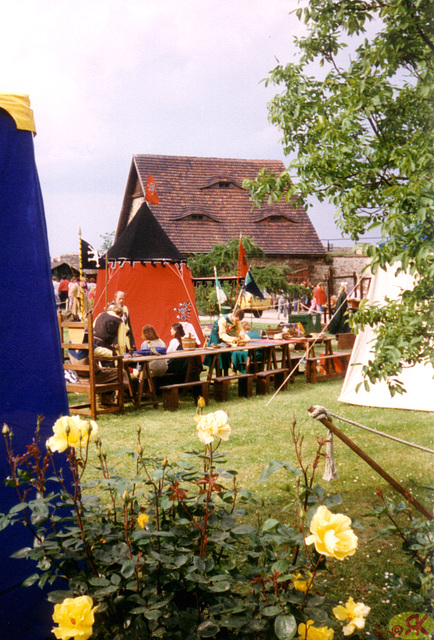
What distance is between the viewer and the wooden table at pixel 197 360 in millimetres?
8027

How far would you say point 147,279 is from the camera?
39.6 ft

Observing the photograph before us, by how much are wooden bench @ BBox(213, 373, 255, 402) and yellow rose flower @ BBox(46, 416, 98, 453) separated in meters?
6.66

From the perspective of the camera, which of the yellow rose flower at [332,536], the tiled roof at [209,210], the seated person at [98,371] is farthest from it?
the tiled roof at [209,210]

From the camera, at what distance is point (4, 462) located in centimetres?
236

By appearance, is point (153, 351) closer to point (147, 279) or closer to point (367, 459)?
point (147, 279)

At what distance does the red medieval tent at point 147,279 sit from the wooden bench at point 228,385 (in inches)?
142

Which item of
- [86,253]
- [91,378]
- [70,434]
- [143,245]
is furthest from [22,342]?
[143,245]

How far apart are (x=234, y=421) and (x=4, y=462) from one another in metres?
4.99

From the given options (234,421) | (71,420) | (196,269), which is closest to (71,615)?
(71,420)

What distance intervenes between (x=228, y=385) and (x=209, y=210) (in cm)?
2104

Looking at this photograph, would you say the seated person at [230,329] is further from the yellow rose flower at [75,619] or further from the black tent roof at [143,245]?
the yellow rose flower at [75,619]

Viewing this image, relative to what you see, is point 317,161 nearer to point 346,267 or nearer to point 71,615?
point 71,615

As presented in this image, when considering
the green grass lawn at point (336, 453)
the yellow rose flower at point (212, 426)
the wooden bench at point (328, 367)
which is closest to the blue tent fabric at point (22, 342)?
the green grass lawn at point (336, 453)

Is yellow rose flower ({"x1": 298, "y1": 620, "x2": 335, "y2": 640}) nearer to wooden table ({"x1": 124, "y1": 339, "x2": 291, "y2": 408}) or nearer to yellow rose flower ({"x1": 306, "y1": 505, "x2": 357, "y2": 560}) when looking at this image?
yellow rose flower ({"x1": 306, "y1": 505, "x2": 357, "y2": 560})
